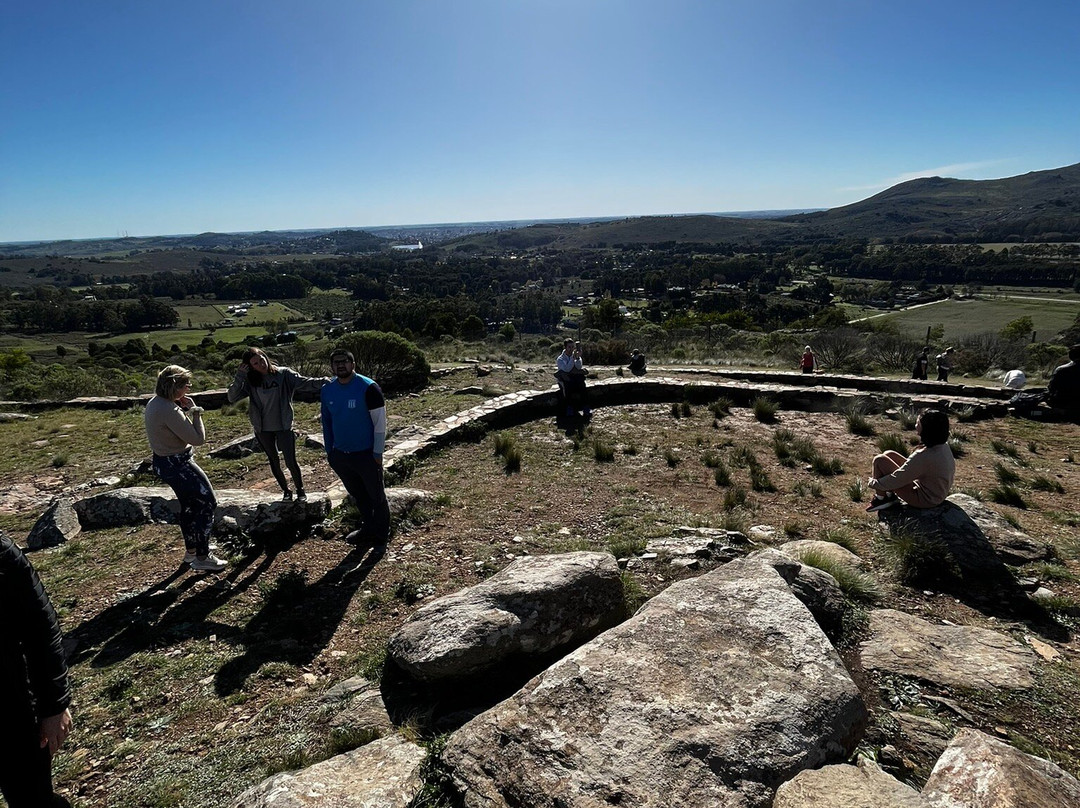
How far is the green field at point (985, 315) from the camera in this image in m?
37.8

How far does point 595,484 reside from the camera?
23.6ft

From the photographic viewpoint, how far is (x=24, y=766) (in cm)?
197

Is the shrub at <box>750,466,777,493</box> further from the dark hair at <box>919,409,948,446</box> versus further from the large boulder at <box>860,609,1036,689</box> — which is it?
the large boulder at <box>860,609,1036,689</box>

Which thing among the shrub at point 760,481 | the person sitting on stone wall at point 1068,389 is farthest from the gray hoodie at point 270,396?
the person sitting on stone wall at point 1068,389

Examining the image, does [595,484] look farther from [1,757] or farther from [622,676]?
[1,757]

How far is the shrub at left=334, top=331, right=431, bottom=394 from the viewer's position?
13.5 m

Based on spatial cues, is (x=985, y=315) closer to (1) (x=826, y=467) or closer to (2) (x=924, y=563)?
(1) (x=826, y=467)

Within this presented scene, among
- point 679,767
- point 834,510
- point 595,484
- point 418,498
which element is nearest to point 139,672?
point 418,498

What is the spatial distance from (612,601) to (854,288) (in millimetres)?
78117

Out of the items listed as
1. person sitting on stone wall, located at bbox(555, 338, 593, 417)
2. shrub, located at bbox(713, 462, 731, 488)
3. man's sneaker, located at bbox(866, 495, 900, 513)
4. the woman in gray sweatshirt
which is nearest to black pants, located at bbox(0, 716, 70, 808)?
the woman in gray sweatshirt

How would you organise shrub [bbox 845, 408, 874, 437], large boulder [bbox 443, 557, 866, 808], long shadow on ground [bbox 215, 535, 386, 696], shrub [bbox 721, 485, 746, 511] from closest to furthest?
large boulder [bbox 443, 557, 866, 808] → long shadow on ground [bbox 215, 535, 386, 696] → shrub [bbox 721, 485, 746, 511] → shrub [bbox 845, 408, 874, 437]

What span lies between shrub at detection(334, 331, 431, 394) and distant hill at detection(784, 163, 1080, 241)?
14282 centimetres

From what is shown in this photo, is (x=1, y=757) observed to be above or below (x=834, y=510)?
above

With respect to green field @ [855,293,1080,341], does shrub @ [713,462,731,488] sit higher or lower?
higher
